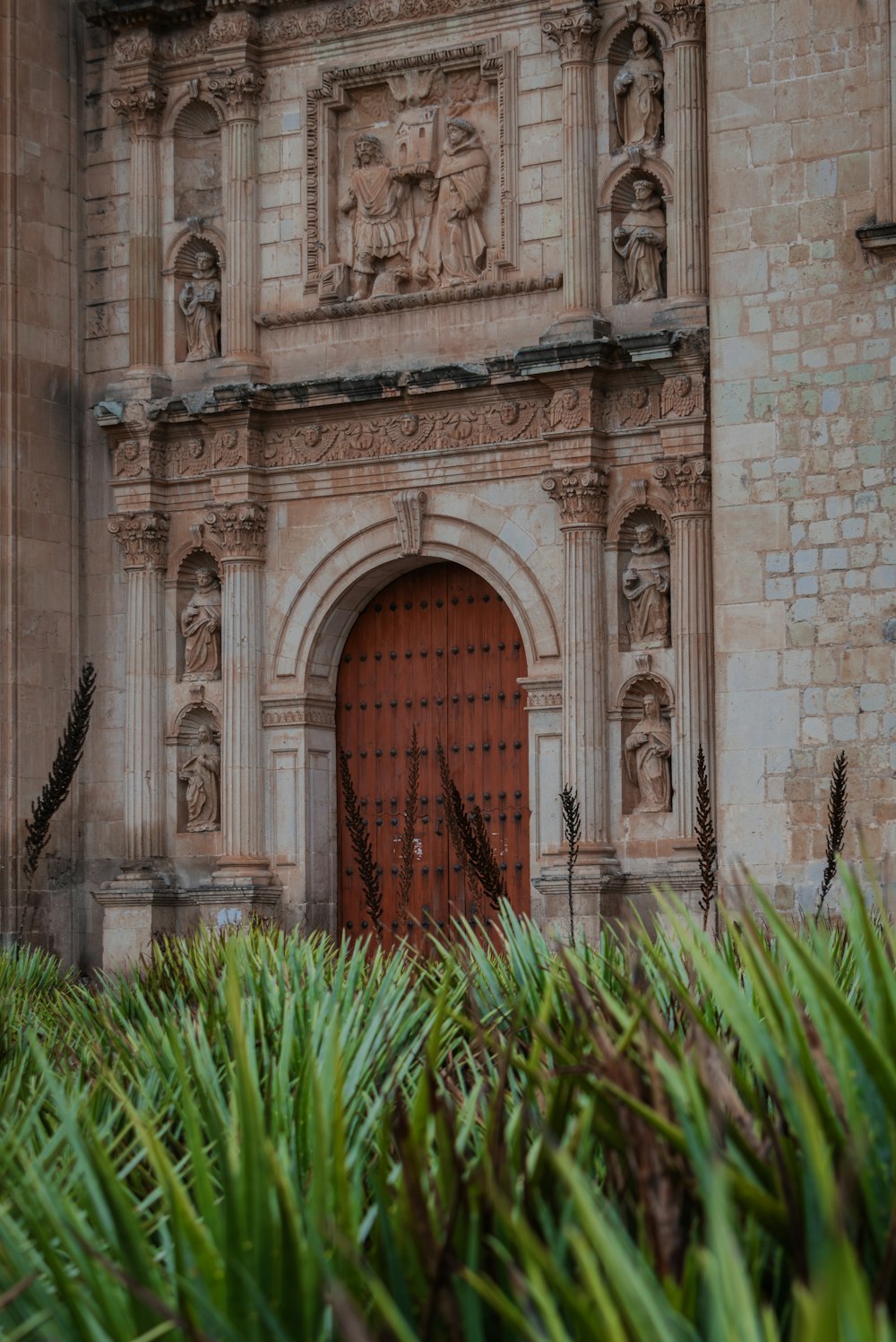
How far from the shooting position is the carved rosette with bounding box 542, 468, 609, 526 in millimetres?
14008

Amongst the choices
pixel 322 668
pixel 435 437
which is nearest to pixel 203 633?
pixel 322 668

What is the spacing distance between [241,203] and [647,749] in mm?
5178

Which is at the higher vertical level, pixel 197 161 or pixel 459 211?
pixel 197 161

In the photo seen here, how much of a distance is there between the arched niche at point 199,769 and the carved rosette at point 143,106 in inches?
174

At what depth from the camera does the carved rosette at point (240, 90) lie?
1556 centimetres

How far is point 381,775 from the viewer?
50.2ft

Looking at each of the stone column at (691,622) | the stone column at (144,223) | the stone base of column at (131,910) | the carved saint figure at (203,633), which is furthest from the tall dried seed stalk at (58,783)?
the stone column at (144,223)

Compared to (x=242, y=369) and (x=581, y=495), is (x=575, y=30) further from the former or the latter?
(x=242, y=369)

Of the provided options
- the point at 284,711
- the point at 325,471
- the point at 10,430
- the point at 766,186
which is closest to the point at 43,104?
the point at 10,430

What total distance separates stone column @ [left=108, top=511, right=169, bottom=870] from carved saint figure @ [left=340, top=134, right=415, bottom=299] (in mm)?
2380

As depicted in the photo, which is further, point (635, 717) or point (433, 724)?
point (433, 724)

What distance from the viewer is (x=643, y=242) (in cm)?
1420

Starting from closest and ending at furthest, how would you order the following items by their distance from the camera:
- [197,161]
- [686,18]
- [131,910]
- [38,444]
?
[686,18]
[131,910]
[38,444]
[197,161]

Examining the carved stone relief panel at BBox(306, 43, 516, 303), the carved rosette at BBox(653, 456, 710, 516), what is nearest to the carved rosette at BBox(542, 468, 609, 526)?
the carved rosette at BBox(653, 456, 710, 516)
